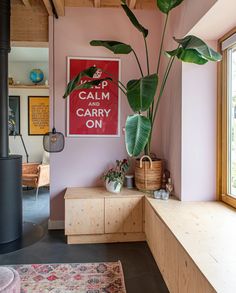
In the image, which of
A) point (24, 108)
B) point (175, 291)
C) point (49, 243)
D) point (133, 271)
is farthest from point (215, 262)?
point (24, 108)

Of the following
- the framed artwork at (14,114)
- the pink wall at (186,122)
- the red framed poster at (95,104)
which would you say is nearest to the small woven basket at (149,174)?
the pink wall at (186,122)

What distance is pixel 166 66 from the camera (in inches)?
126

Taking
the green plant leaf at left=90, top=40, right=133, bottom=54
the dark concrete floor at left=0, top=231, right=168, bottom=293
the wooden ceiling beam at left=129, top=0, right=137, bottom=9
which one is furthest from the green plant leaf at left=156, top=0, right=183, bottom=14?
the dark concrete floor at left=0, top=231, right=168, bottom=293

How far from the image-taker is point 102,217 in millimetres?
2998

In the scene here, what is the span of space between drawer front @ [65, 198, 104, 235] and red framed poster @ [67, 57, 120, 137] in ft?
3.06

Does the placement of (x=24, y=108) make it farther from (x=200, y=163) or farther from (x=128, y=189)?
(x=200, y=163)

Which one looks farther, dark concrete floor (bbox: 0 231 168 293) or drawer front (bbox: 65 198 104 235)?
drawer front (bbox: 65 198 104 235)

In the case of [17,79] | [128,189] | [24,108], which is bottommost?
[128,189]

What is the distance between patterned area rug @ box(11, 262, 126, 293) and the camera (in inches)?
86.1

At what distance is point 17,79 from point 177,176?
4741 millimetres

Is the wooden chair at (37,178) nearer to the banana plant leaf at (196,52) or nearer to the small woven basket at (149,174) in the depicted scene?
the small woven basket at (149,174)

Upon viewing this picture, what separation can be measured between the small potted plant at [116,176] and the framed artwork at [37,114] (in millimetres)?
3229

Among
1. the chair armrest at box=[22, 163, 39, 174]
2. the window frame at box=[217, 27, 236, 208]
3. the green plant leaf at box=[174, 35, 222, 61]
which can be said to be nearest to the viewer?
the green plant leaf at box=[174, 35, 222, 61]

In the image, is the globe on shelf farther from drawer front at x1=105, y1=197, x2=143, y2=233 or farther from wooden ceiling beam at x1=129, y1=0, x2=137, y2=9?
drawer front at x1=105, y1=197, x2=143, y2=233
